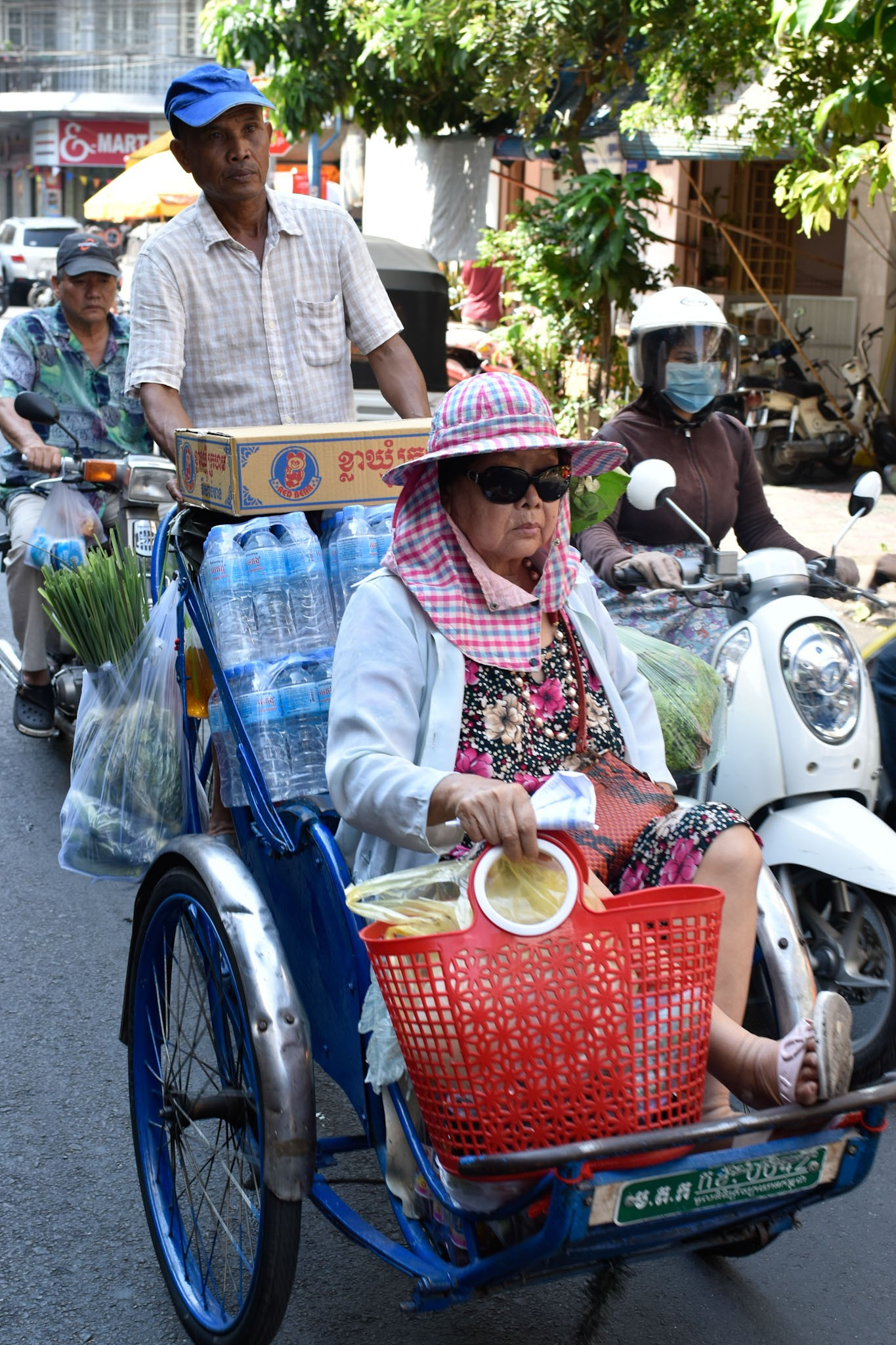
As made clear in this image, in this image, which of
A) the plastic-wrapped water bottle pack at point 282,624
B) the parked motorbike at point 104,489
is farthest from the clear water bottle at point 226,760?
the parked motorbike at point 104,489

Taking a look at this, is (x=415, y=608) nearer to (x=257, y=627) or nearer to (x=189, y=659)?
(x=257, y=627)

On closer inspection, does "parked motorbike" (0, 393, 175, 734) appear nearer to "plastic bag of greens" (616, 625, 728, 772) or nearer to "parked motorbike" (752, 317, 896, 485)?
"plastic bag of greens" (616, 625, 728, 772)

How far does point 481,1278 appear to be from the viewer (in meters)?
1.95

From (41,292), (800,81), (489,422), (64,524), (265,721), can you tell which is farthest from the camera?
(41,292)

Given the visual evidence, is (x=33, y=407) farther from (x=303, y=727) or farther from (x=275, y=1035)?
(x=275, y=1035)

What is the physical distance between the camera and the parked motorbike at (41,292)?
26.8m

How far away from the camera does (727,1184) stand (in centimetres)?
191

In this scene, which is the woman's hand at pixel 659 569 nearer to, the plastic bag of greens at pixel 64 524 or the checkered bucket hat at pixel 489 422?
the checkered bucket hat at pixel 489 422

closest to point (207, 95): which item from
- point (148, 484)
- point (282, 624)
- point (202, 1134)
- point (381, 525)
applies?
point (148, 484)

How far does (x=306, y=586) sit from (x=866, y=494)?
1577mm

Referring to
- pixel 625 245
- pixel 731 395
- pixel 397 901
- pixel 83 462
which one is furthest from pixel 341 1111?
pixel 625 245

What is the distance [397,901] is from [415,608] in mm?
623

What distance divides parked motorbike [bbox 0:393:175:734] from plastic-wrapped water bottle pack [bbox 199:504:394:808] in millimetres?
1418

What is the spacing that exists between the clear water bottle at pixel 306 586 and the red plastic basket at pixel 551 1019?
3.38 ft
